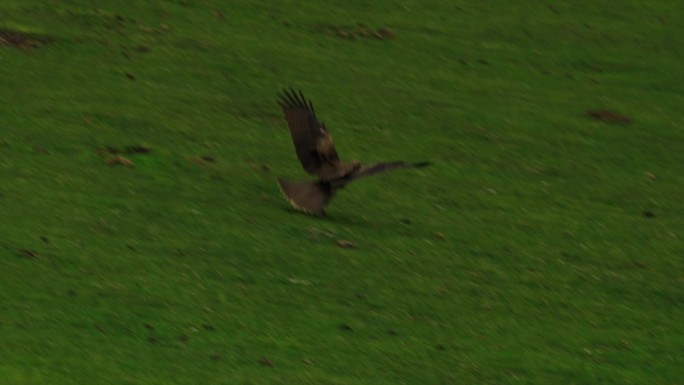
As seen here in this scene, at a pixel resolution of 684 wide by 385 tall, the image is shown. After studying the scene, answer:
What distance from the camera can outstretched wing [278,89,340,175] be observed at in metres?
13.1

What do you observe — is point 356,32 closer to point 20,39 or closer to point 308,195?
point 20,39

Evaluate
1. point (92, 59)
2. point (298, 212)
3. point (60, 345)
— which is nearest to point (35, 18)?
point (92, 59)

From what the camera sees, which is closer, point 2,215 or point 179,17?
point 2,215

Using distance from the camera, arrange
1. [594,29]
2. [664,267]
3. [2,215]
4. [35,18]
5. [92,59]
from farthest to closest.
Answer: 1. [594,29]
2. [35,18]
3. [92,59]
4. [664,267]
5. [2,215]

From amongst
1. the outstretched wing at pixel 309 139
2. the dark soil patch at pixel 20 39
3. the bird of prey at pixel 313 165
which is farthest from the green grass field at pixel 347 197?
the outstretched wing at pixel 309 139

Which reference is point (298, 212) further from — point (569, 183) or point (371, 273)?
point (569, 183)

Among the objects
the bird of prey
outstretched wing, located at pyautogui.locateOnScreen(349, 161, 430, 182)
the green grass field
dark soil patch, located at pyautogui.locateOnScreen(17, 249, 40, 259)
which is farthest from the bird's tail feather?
dark soil patch, located at pyautogui.locateOnScreen(17, 249, 40, 259)

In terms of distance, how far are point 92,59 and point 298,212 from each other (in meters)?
4.46

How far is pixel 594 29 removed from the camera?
2072cm

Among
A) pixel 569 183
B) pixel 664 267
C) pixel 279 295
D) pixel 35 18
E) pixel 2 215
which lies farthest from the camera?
pixel 35 18

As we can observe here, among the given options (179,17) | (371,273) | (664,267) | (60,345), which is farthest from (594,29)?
(60,345)

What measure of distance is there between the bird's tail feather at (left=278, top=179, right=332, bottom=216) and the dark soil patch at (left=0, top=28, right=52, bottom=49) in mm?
4785

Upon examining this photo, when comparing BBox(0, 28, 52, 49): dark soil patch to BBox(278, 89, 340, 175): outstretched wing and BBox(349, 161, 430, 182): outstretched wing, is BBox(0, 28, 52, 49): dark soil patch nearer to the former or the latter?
BBox(278, 89, 340, 175): outstretched wing

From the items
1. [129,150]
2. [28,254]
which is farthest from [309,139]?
[28,254]
